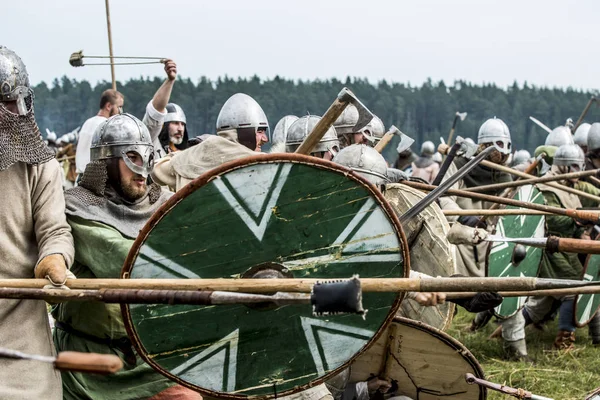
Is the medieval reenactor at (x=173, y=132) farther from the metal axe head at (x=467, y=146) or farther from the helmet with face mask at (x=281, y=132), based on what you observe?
the metal axe head at (x=467, y=146)

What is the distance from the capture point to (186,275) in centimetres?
376

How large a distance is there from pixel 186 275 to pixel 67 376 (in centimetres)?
98

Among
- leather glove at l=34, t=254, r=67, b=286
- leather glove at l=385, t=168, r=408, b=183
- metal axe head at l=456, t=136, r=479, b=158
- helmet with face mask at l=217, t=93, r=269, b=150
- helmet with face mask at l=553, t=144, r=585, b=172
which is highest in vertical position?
helmet with face mask at l=217, t=93, r=269, b=150

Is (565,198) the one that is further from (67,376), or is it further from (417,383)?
(67,376)

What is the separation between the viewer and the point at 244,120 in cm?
629

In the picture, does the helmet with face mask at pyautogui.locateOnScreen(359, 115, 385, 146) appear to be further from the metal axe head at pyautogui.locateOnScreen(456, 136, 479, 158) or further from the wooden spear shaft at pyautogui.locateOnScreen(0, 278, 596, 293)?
the wooden spear shaft at pyautogui.locateOnScreen(0, 278, 596, 293)

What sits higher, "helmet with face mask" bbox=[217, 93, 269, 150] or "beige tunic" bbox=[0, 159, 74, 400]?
"helmet with face mask" bbox=[217, 93, 269, 150]

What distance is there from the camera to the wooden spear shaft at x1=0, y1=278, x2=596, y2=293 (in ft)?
10.7

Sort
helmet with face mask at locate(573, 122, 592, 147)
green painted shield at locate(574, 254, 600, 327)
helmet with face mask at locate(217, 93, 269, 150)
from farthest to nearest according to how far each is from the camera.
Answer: helmet with face mask at locate(573, 122, 592, 147)
green painted shield at locate(574, 254, 600, 327)
helmet with face mask at locate(217, 93, 269, 150)

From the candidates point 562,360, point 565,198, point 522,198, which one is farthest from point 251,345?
point 565,198

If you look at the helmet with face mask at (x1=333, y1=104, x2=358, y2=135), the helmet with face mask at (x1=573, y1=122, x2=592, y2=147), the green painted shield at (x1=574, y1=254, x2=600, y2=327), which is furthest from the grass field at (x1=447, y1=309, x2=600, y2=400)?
the helmet with face mask at (x1=573, y1=122, x2=592, y2=147)

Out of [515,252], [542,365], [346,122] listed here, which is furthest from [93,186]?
[542,365]

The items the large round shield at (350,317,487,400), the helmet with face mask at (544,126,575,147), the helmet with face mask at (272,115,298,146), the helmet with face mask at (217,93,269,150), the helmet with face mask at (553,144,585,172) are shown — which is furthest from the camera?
the helmet with face mask at (544,126,575,147)

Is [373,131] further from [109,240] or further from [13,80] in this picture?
[13,80]
